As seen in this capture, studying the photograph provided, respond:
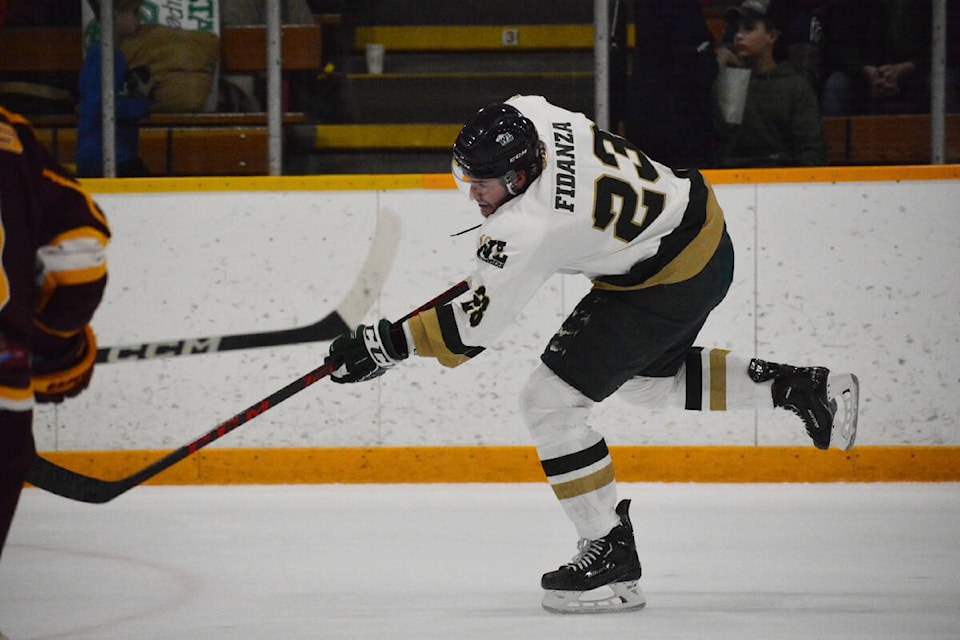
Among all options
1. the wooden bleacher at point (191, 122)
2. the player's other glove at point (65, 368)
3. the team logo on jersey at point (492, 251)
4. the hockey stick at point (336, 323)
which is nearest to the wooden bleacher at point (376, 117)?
the wooden bleacher at point (191, 122)

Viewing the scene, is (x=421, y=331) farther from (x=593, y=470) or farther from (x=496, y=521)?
(x=496, y=521)

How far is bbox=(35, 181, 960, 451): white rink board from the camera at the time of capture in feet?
12.9

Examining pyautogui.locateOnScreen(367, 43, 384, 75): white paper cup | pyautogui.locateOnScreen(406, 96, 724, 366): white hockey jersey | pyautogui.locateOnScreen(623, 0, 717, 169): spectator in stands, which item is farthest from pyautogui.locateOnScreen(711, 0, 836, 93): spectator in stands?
pyautogui.locateOnScreen(406, 96, 724, 366): white hockey jersey

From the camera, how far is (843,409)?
2777 millimetres

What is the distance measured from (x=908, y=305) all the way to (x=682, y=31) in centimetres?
117

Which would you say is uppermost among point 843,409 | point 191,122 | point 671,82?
point 671,82

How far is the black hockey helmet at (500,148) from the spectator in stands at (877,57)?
207 centimetres

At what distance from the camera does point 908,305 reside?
3.94 m

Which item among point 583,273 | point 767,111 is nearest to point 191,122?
point 767,111

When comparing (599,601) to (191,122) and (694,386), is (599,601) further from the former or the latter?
(191,122)

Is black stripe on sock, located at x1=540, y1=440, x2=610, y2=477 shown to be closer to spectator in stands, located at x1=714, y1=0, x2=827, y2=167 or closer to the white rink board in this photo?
the white rink board

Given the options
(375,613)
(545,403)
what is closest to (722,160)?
(545,403)

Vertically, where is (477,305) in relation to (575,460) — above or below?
above

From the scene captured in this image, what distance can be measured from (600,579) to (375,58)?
275 centimetres
